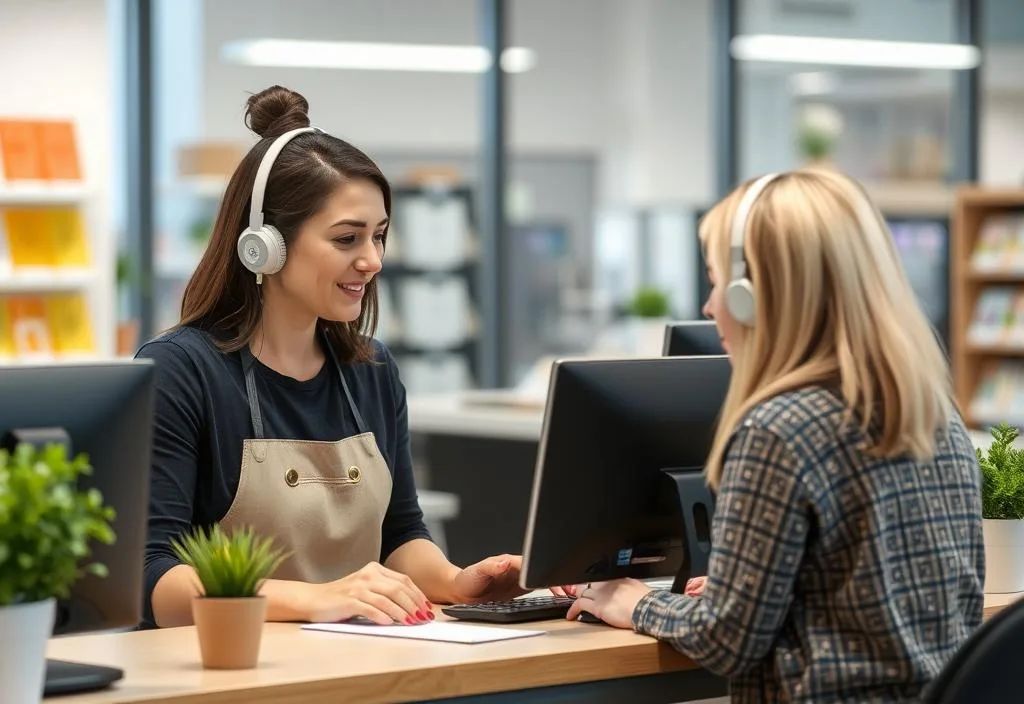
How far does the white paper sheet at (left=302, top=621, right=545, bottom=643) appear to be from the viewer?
1929 mm

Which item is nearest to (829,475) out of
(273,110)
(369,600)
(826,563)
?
(826,563)

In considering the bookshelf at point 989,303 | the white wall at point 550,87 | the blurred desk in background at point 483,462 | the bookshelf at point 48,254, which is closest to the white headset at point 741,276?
the blurred desk in background at point 483,462

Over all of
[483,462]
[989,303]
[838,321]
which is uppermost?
[838,321]

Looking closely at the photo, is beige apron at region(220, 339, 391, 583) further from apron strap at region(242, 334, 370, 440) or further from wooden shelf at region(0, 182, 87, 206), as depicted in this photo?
wooden shelf at region(0, 182, 87, 206)

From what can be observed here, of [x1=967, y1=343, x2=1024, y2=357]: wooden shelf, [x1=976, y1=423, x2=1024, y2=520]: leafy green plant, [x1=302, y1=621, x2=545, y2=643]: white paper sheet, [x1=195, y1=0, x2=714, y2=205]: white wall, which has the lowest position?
[x1=967, y1=343, x2=1024, y2=357]: wooden shelf

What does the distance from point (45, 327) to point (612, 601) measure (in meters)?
4.10

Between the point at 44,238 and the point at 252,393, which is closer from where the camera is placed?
the point at 252,393

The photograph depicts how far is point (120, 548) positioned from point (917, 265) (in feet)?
22.7

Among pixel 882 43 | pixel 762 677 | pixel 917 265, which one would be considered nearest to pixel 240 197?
pixel 762 677

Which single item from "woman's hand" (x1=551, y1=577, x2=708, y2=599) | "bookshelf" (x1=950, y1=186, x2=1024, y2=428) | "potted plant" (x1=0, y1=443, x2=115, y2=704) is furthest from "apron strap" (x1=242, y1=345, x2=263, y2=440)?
"bookshelf" (x1=950, y1=186, x2=1024, y2=428)

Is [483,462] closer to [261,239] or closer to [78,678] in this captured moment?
[261,239]

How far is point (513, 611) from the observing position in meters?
2.08

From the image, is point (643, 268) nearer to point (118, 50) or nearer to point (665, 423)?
point (118, 50)

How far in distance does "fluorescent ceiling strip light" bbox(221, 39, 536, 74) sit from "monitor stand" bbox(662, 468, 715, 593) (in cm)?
736
